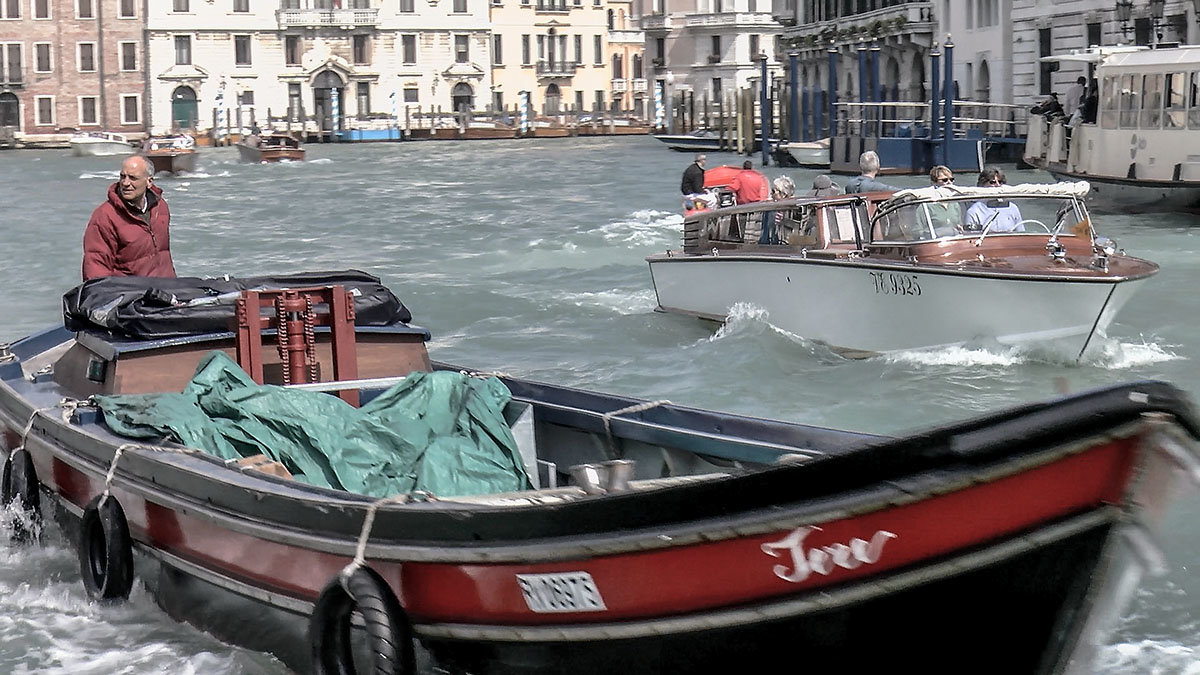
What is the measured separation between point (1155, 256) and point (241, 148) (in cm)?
4178

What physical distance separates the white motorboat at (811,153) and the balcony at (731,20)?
4789 cm

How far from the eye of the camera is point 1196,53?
21.3 meters

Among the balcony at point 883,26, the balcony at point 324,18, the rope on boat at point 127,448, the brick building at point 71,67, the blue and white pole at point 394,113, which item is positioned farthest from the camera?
the balcony at point 324,18

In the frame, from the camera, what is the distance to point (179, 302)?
7.26m

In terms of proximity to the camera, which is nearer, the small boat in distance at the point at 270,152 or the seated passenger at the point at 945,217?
the seated passenger at the point at 945,217

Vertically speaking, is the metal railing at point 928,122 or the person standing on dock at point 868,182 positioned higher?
the metal railing at point 928,122

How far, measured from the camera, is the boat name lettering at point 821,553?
13.4 feet

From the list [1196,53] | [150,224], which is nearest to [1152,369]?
[150,224]

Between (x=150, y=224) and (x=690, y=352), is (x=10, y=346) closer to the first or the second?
(x=150, y=224)

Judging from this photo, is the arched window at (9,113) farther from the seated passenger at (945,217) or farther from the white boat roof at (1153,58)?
the seated passenger at (945,217)

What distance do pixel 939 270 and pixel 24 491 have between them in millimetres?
6120

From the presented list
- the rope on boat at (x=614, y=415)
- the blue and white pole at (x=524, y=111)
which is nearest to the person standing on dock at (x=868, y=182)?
the rope on boat at (x=614, y=415)

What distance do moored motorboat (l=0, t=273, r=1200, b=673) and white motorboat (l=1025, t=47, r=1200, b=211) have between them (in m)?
16.7

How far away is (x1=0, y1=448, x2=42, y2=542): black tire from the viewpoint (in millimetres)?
7426
